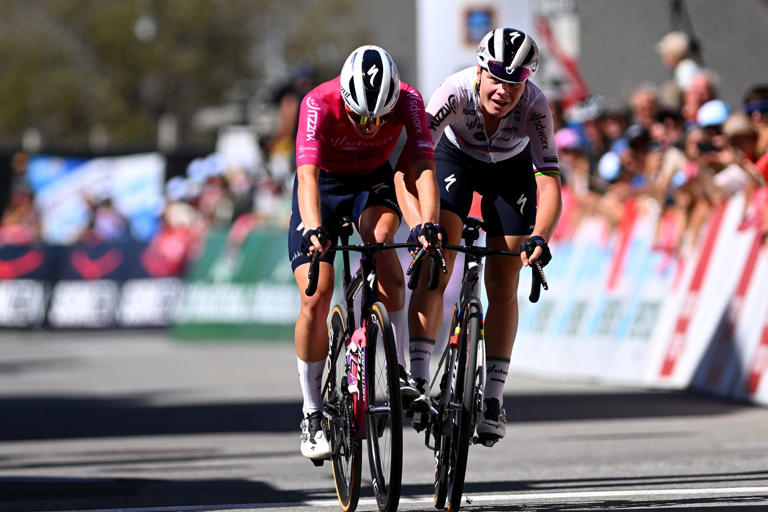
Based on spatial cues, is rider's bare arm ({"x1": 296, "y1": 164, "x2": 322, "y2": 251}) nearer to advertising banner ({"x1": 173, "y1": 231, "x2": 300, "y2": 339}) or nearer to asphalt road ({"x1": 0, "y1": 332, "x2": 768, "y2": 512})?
asphalt road ({"x1": 0, "y1": 332, "x2": 768, "y2": 512})

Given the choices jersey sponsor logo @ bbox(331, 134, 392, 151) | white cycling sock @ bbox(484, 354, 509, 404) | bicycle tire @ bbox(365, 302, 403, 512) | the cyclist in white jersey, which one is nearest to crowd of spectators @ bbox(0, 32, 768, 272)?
the cyclist in white jersey

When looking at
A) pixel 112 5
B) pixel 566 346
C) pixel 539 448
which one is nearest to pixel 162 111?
pixel 112 5

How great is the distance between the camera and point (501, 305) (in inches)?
316

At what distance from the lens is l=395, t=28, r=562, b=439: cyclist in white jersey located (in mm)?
7637

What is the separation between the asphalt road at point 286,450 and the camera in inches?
315

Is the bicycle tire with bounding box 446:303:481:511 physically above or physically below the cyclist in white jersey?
below

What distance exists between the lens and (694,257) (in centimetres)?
1386

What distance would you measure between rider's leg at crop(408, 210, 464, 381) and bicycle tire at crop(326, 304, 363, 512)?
34cm

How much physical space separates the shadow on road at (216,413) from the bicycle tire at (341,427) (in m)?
4.34

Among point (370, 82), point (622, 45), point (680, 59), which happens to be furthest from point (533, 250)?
point (622, 45)

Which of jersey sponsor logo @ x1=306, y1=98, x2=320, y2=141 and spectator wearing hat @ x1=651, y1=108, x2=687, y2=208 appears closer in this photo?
jersey sponsor logo @ x1=306, y1=98, x2=320, y2=141

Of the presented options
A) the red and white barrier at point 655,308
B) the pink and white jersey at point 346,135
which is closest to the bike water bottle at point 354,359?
the pink and white jersey at point 346,135

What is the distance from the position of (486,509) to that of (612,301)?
8.09 m

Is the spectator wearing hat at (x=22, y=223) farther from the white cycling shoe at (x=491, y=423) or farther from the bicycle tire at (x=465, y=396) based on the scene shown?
the bicycle tire at (x=465, y=396)
